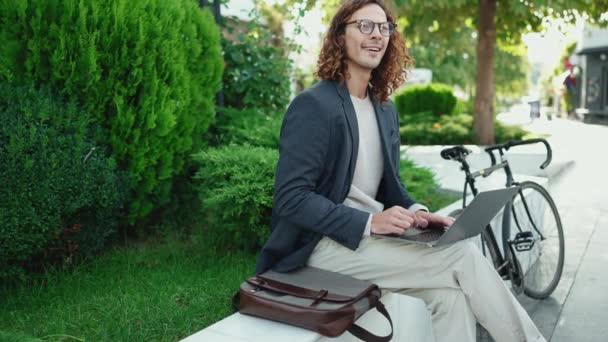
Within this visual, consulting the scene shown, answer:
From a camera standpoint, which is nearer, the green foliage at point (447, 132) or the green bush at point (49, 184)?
the green bush at point (49, 184)

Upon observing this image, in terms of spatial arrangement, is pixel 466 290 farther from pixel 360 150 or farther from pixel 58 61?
pixel 58 61

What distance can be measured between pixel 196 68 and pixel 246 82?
138 cm

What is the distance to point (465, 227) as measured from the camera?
104 inches

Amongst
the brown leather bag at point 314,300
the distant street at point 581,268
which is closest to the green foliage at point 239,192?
the brown leather bag at point 314,300

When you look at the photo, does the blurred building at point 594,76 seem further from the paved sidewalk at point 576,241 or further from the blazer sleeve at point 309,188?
the blazer sleeve at point 309,188

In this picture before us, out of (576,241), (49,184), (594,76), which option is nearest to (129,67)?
(49,184)

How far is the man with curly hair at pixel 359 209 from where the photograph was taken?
2732mm

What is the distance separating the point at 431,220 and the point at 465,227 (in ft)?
1.05

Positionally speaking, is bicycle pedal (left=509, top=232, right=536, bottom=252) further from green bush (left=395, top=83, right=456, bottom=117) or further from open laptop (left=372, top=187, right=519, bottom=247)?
green bush (left=395, top=83, right=456, bottom=117)

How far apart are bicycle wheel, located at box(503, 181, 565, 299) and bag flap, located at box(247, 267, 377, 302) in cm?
221

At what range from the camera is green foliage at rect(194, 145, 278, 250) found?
4.30 m

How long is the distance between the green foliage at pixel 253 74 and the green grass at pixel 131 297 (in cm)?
210

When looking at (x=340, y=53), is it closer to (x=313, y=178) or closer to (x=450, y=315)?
(x=313, y=178)

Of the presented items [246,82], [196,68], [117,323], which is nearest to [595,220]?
[246,82]
